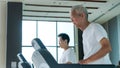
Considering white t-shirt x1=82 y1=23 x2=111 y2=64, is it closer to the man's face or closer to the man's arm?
the man's arm

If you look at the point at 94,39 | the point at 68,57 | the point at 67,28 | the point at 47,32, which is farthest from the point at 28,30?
the point at 94,39

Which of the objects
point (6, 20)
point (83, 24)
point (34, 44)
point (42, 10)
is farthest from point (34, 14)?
point (34, 44)

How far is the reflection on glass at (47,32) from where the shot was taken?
28.7ft

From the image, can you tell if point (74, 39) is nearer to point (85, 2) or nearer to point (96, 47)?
point (85, 2)

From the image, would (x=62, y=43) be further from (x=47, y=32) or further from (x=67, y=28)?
(x=67, y=28)

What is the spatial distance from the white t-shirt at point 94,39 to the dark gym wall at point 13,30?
427 cm

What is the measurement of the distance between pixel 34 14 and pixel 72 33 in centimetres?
178

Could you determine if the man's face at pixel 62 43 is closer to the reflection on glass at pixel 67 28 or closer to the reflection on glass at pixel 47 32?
the reflection on glass at pixel 47 32

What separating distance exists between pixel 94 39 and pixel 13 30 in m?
4.55

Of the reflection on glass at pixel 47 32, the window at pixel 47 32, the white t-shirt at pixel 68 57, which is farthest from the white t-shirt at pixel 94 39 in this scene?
the reflection on glass at pixel 47 32

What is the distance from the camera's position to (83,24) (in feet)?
6.37

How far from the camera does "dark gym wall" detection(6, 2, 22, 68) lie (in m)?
6.05

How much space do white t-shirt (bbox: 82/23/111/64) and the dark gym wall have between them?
4273 millimetres

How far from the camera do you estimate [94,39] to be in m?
1.86
